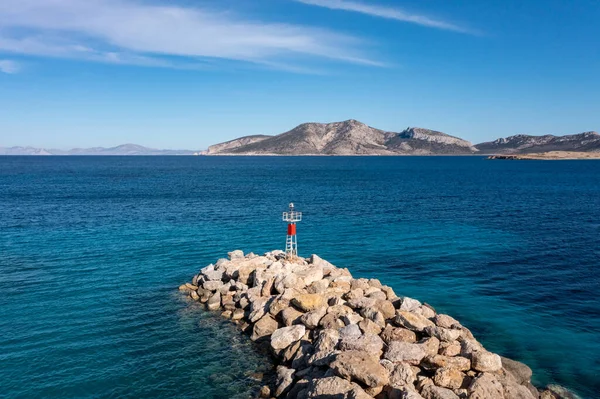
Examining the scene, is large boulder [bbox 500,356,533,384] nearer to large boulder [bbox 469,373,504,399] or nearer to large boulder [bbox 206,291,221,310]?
large boulder [bbox 469,373,504,399]

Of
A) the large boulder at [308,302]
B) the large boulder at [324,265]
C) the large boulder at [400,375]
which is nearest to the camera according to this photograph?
the large boulder at [400,375]

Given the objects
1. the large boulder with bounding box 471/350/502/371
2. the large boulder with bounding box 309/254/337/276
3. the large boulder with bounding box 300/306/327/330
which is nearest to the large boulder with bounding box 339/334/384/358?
the large boulder with bounding box 300/306/327/330

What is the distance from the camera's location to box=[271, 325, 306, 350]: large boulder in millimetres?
23469

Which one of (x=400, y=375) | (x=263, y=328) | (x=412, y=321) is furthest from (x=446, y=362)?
(x=263, y=328)

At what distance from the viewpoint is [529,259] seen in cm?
4241

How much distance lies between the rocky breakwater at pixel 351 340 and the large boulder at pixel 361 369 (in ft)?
0.14

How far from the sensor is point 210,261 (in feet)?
139

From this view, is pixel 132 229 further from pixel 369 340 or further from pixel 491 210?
pixel 491 210

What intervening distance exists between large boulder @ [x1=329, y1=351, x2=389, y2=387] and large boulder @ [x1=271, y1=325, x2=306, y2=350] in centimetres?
497

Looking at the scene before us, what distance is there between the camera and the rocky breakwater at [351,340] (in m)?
18.1

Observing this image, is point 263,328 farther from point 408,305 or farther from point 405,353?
point 405,353

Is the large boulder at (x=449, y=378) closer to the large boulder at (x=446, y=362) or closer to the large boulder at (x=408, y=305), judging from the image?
the large boulder at (x=446, y=362)

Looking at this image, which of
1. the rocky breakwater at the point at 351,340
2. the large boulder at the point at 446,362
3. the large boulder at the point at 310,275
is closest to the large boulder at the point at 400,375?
the rocky breakwater at the point at 351,340

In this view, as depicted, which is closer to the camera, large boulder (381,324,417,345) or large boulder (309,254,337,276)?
large boulder (381,324,417,345)
